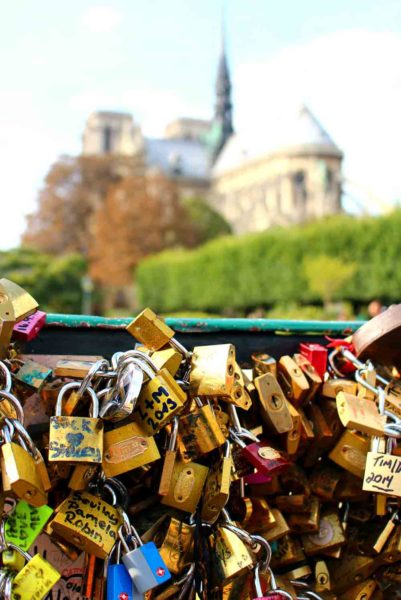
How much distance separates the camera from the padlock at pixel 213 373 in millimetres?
1384

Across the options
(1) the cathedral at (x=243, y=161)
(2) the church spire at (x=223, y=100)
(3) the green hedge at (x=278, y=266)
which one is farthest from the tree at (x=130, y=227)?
(2) the church spire at (x=223, y=100)

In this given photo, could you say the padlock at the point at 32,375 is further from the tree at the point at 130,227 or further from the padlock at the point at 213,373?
the tree at the point at 130,227

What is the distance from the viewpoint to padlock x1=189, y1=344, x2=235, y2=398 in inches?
54.5

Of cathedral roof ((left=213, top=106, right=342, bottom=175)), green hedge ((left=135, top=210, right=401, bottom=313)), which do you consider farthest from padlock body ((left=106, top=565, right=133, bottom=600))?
cathedral roof ((left=213, top=106, right=342, bottom=175))

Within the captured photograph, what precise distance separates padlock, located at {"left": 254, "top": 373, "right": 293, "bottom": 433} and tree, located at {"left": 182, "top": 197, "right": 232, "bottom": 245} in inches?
2190

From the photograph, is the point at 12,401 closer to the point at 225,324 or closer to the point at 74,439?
the point at 74,439

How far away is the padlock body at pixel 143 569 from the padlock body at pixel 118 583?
0.4 inches

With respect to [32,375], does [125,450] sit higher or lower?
lower

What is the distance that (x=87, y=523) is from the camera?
1.30 metres

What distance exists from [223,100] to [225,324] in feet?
338

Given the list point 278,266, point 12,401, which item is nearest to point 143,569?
point 12,401

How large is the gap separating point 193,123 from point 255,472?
11124 cm

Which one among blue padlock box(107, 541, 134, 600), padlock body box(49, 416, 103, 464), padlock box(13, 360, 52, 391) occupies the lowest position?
blue padlock box(107, 541, 134, 600)

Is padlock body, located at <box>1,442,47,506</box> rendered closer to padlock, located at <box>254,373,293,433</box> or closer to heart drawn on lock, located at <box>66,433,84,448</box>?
heart drawn on lock, located at <box>66,433,84,448</box>
